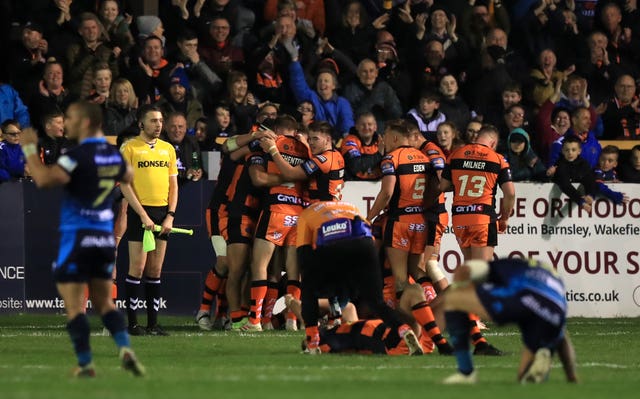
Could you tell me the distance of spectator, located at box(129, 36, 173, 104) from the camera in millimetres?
20656

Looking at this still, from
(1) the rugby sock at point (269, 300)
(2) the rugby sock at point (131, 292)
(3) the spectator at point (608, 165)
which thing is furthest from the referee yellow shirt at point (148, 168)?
(3) the spectator at point (608, 165)

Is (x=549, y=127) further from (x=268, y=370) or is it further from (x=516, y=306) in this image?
(x=516, y=306)

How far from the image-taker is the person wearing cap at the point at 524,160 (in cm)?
2055

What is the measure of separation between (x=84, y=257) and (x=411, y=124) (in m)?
7.27

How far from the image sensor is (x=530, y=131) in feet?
72.9

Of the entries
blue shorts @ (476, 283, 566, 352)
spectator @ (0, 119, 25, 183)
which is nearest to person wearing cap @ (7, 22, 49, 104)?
spectator @ (0, 119, 25, 183)

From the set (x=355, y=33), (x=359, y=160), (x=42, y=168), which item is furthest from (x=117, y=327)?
(x=355, y=33)

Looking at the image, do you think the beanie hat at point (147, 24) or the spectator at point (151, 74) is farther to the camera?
the beanie hat at point (147, 24)

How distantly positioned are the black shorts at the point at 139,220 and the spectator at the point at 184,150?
259 centimetres

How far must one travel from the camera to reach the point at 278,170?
693 inches

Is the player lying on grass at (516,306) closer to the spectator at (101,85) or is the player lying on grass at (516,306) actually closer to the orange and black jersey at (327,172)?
the orange and black jersey at (327,172)

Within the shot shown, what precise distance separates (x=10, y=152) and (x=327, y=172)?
4.76m

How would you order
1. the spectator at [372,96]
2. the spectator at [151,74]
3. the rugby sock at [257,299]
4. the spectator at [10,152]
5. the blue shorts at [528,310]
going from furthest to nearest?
1. the spectator at [372,96]
2. the spectator at [151,74]
3. the spectator at [10,152]
4. the rugby sock at [257,299]
5. the blue shorts at [528,310]

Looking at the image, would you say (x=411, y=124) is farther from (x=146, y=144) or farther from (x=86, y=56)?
(x=86, y=56)
